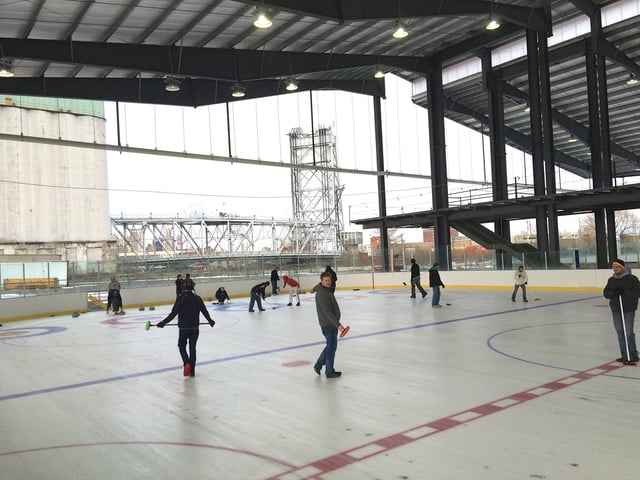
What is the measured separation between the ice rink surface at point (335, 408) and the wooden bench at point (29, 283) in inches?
419

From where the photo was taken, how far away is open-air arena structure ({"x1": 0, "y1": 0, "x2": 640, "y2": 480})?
5.50 metres

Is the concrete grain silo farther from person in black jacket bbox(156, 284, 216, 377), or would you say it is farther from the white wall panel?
person in black jacket bbox(156, 284, 216, 377)

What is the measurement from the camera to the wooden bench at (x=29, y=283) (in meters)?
21.9

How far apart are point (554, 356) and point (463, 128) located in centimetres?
3675

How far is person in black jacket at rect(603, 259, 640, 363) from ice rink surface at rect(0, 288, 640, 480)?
423 mm

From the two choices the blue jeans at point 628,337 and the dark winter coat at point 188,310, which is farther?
the dark winter coat at point 188,310

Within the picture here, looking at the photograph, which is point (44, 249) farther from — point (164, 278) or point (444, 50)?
point (444, 50)

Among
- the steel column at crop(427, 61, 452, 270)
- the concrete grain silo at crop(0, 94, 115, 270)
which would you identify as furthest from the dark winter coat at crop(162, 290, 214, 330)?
the concrete grain silo at crop(0, 94, 115, 270)

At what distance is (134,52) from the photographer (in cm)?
1980

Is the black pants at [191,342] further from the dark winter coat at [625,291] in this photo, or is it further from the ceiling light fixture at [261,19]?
the ceiling light fixture at [261,19]

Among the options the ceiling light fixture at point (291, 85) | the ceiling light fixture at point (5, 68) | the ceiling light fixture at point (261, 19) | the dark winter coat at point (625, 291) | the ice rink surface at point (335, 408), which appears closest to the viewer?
the ice rink surface at point (335, 408)

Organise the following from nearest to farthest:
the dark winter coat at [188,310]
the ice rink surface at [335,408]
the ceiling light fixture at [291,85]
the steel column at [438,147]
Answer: the ice rink surface at [335,408] < the dark winter coat at [188,310] < the ceiling light fixture at [291,85] < the steel column at [438,147]

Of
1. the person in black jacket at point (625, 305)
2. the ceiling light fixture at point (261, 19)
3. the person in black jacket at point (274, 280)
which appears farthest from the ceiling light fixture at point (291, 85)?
the person in black jacket at point (625, 305)

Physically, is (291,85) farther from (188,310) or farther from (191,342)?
(191,342)
